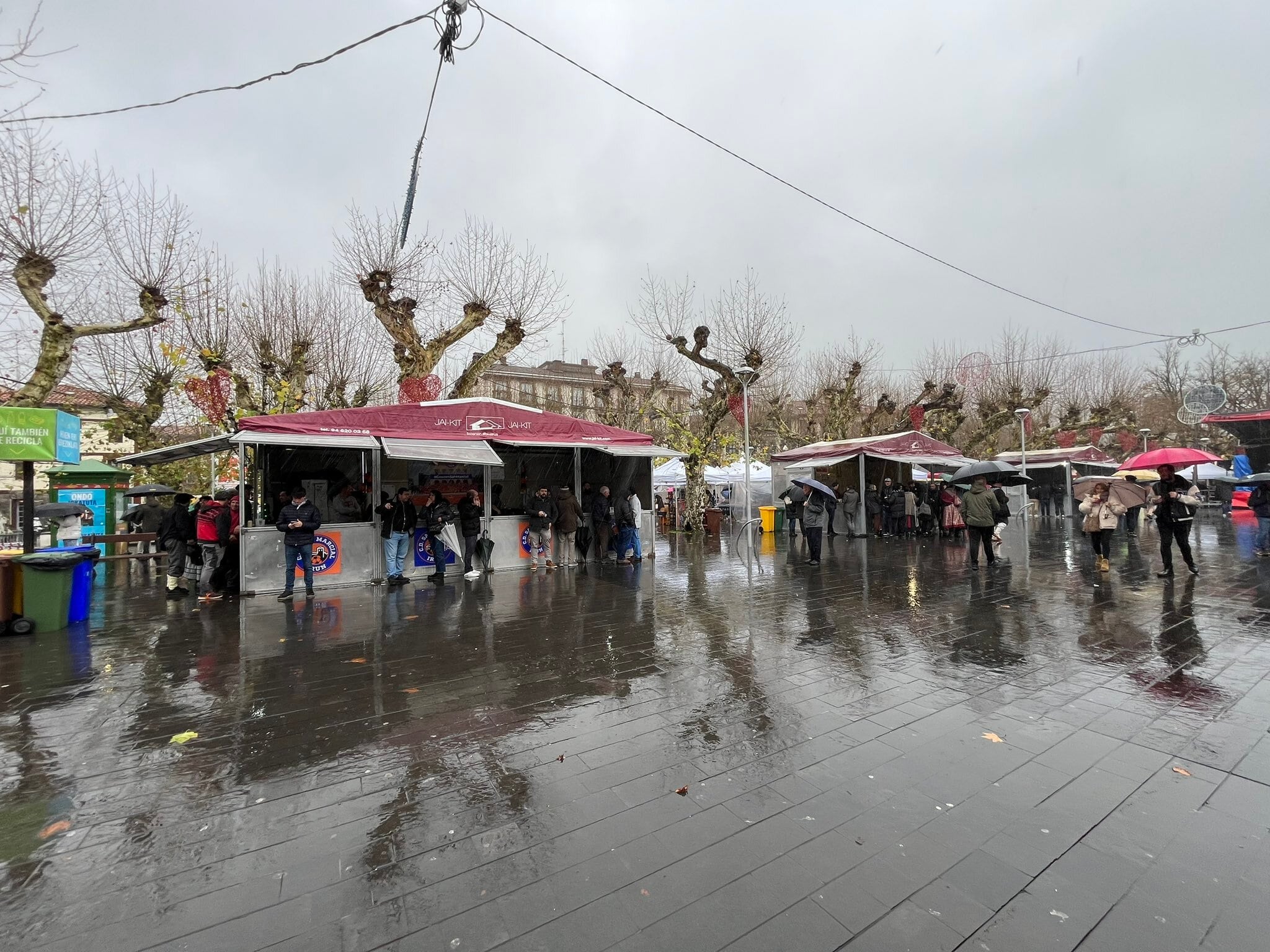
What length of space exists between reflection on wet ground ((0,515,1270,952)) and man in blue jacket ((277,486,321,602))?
106 inches

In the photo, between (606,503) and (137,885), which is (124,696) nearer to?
(137,885)

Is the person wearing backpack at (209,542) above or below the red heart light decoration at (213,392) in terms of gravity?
below

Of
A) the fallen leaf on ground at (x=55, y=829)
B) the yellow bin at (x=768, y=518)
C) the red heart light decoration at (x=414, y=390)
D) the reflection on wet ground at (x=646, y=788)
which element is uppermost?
the red heart light decoration at (x=414, y=390)

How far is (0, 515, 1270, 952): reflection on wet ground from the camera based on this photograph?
2295 millimetres

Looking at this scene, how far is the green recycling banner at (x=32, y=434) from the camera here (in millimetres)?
7297

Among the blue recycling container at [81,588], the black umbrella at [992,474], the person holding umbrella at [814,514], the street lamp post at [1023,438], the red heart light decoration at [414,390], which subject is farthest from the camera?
the street lamp post at [1023,438]

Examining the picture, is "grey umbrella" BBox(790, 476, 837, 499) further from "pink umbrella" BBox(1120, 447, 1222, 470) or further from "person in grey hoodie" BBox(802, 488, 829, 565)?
"pink umbrella" BBox(1120, 447, 1222, 470)

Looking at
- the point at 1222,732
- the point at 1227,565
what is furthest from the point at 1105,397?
the point at 1222,732

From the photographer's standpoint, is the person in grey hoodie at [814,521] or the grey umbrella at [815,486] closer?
the grey umbrella at [815,486]

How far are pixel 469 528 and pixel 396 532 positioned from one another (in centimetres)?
129

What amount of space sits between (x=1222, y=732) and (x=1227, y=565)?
979 cm

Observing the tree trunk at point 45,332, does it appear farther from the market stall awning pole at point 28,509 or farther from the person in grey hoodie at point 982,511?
the person in grey hoodie at point 982,511

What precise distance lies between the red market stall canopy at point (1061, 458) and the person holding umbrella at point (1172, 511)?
51.6 feet

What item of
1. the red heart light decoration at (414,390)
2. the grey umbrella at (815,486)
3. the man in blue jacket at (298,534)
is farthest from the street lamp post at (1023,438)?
the man in blue jacket at (298,534)
